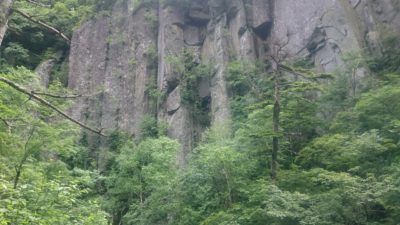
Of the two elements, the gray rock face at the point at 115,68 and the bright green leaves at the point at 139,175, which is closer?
the bright green leaves at the point at 139,175

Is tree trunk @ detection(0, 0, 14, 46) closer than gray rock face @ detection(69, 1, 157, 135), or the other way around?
tree trunk @ detection(0, 0, 14, 46)

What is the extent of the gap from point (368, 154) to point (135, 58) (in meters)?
21.8

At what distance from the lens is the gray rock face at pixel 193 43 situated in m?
25.9

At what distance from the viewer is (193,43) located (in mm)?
32594

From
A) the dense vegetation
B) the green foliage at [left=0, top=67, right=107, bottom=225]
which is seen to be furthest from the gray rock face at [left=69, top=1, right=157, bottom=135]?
the green foliage at [left=0, top=67, right=107, bottom=225]

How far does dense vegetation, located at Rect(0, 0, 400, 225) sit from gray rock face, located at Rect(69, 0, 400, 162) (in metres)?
1.99

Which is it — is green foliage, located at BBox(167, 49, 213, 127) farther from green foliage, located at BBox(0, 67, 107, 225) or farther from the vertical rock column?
green foliage, located at BBox(0, 67, 107, 225)

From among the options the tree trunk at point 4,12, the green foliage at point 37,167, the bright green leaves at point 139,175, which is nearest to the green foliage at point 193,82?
the bright green leaves at point 139,175

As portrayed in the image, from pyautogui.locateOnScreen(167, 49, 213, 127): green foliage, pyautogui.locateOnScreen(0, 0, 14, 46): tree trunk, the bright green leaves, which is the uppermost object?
pyautogui.locateOnScreen(167, 49, 213, 127): green foliage

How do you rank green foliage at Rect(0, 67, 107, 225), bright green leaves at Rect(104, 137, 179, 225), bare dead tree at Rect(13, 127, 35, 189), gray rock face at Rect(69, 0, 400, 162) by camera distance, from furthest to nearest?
gray rock face at Rect(69, 0, 400, 162) < bright green leaves at Rect(104, 137, 179, 225) < bare dead tree at Rect(13, 127, 35, 189) < green foliage at Rect(0, 67, 107, 225)

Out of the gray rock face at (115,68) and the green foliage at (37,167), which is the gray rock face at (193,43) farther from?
the green foliage at (37,167)

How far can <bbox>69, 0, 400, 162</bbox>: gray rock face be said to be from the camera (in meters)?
25.9

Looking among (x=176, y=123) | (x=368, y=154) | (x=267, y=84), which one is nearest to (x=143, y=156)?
(x=176, y=123)

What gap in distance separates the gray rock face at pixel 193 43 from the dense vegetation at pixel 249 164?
1994 millimetres
